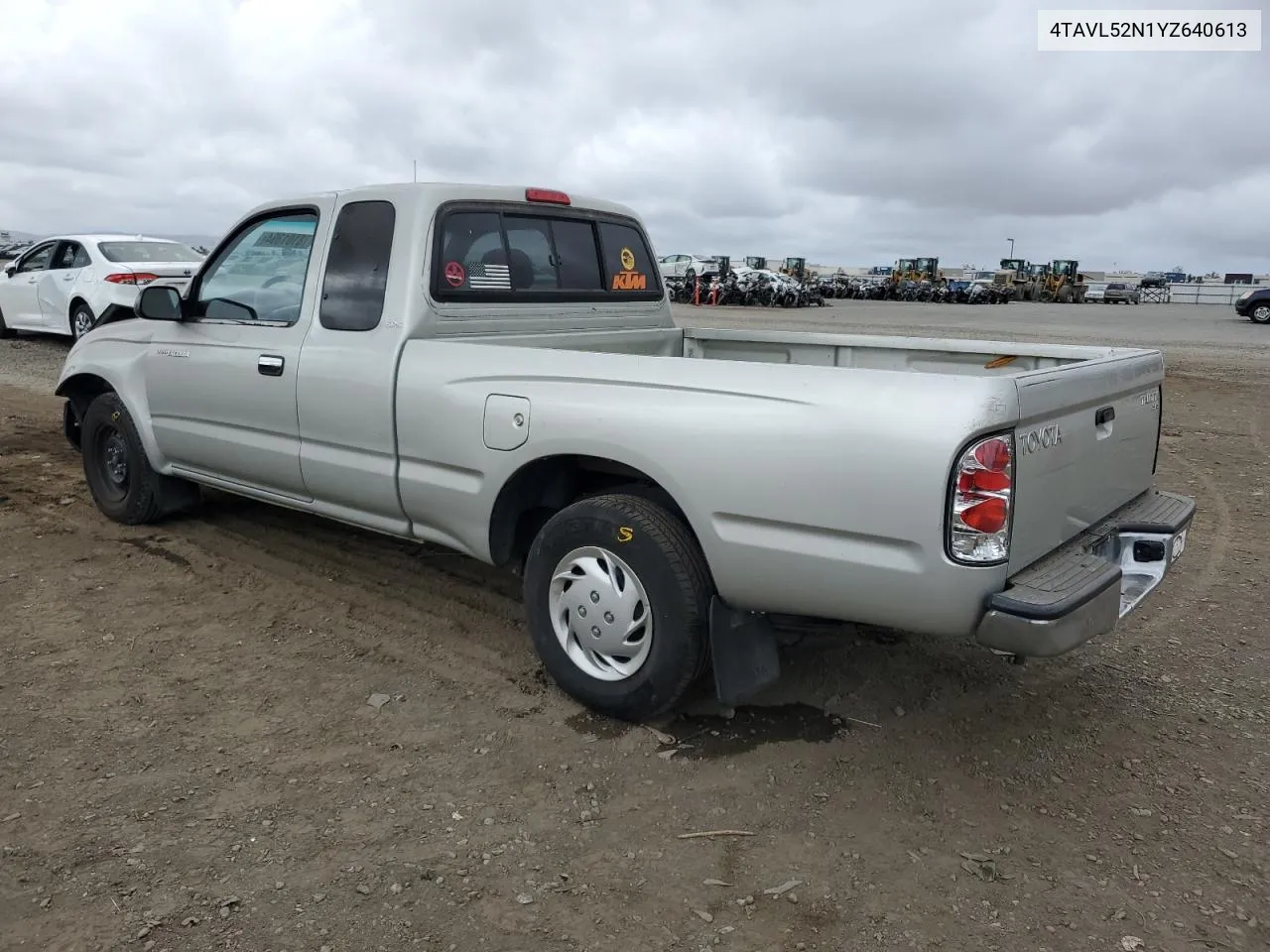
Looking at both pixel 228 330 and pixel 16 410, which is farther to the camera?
pixel 16 410

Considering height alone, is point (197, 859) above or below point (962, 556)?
below

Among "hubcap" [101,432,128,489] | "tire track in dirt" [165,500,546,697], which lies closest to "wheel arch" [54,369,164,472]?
"hubcap" [101,432,128,489]

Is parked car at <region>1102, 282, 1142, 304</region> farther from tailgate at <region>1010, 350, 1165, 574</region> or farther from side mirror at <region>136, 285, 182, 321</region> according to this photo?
side mirror at <region>136, 285, 182, 321</region>

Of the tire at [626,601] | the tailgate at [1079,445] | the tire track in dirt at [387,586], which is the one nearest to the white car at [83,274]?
the tire track in dirt at [387,586]

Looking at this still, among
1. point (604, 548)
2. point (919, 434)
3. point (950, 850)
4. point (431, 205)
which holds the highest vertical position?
point (431, 205)

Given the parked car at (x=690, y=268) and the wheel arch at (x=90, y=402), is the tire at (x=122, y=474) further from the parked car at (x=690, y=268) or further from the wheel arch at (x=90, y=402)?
the parked car at (x=690, y=268)

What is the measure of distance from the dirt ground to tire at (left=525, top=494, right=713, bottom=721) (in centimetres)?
19

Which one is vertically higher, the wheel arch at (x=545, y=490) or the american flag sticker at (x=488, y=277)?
the american flag sticker at (x=488, y=277)

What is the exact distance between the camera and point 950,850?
2896 mm

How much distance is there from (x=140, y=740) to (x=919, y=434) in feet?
9.20

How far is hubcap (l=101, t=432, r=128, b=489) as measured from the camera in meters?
5.75

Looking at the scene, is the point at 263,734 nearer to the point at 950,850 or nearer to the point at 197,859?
the point at 197,859

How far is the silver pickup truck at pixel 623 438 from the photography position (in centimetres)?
277

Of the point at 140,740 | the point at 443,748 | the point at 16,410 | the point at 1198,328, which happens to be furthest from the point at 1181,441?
the point at 1198,328
